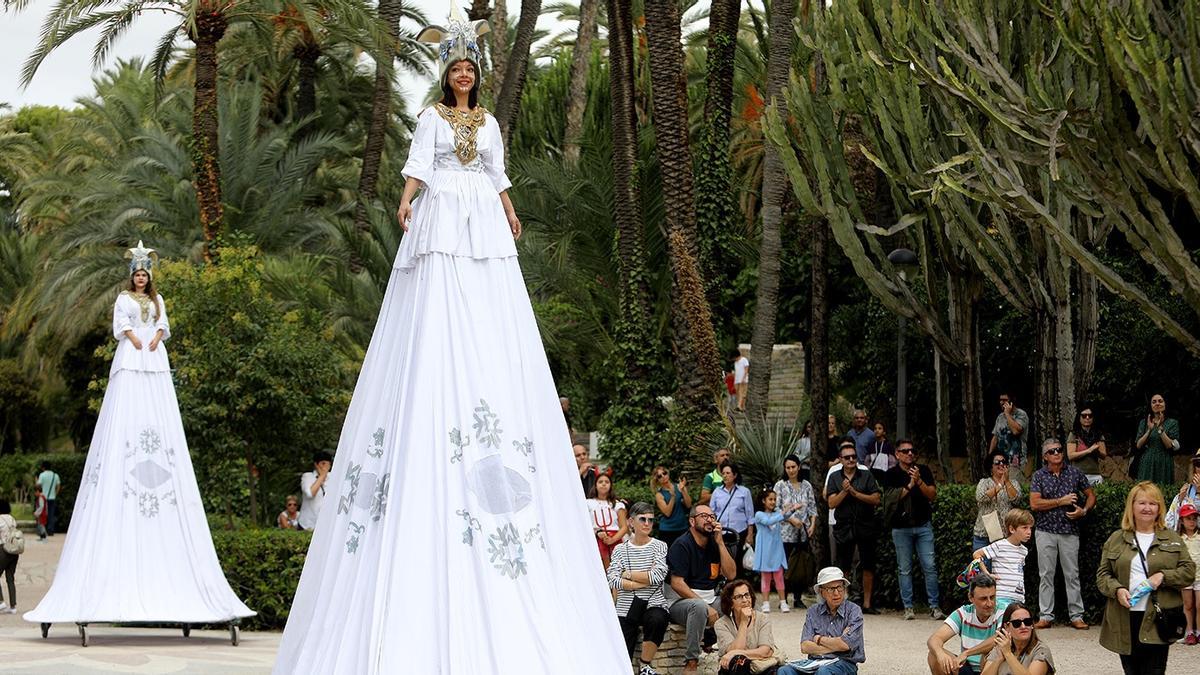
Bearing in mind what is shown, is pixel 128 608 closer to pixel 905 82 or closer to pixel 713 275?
pixel 905 82

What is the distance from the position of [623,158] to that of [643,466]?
4.79 metres

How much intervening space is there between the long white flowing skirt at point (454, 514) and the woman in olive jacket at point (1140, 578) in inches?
174

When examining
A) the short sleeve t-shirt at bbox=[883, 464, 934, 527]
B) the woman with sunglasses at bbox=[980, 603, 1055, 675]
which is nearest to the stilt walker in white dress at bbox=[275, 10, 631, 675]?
the woman with sunglasses at bbox=[980, 603, 1055, 675]

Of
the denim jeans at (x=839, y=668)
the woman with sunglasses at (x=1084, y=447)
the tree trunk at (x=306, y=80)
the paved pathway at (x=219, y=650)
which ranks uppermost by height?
the tree trunk at (x=306, y=80)

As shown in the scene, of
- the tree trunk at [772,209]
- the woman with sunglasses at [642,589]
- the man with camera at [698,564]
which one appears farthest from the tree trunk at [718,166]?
the woman with sunglasses at [642,589]

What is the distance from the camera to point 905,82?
52.7 ft

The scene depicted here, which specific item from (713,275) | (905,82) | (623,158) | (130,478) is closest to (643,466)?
(713,275)

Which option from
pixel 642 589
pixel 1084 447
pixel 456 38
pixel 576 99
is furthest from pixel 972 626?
pixel 576 99

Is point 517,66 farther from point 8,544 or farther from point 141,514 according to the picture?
point 141,514

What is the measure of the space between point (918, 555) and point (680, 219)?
666cm

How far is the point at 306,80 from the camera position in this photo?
33000 mm

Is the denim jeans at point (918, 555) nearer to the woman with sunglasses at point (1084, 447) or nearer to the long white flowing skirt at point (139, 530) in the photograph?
the woman with sunglasses at point (1084, 447)

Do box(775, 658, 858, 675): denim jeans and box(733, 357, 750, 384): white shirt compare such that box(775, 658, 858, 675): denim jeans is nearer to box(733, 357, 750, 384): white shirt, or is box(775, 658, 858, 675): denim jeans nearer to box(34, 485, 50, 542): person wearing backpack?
box(733, 357, 750, 384): white shirt

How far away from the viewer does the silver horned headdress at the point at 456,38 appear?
8.12 m
